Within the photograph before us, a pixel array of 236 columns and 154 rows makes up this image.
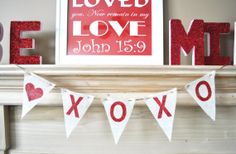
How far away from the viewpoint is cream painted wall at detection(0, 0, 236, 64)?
1132 mm

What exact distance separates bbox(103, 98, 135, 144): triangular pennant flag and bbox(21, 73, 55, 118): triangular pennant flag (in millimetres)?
259

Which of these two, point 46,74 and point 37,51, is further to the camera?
point 37,51

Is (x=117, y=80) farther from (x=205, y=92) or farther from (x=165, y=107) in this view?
(x=205, y=92)

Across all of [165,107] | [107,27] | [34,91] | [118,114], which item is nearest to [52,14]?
[107,27]

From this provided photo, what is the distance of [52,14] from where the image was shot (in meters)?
1.14

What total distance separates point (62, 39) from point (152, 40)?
1.39 ft

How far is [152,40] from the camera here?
3.57 ft

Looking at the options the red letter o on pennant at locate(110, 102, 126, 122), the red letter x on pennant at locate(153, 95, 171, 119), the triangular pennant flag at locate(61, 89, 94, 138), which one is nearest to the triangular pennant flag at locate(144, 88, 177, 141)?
the red letter x on pennant at locate(153, 95, 171, 119)

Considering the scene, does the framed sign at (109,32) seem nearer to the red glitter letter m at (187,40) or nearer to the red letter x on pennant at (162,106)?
the red glitter letter m at (187,40)

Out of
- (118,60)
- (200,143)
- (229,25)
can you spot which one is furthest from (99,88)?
(229,25)

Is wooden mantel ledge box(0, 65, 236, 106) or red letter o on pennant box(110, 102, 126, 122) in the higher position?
wooden mantel ledge box(0, 65, 236, 106)

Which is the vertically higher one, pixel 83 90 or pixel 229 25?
pixel 229 25

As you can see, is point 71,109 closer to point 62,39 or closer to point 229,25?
point 62,39

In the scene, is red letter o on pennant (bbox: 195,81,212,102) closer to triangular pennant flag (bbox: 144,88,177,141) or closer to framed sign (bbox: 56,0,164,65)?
triangular pennant flag (bbox: 144,88,177,141)
